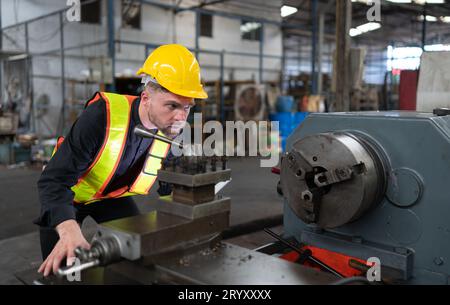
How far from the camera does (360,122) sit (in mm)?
1112

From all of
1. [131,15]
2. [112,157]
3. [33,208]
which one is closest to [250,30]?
[131,15]

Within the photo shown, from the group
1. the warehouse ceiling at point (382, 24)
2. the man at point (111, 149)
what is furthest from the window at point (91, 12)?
the man at point (111, 149)

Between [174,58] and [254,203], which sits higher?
[174,58]

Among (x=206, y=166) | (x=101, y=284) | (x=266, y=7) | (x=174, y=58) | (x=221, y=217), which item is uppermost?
(x=266, y=7)

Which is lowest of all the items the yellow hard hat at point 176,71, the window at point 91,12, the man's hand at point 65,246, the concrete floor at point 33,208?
the concrete floor at point 33,208

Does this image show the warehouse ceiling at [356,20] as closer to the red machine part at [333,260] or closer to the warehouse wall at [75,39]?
the warehouse wall at [75,39]

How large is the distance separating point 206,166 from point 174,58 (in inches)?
13.7

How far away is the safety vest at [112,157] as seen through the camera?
1213 mm

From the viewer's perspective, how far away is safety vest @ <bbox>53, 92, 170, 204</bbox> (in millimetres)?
1213

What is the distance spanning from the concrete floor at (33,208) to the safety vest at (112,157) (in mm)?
881

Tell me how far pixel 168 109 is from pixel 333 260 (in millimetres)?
613

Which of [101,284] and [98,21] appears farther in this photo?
[98,21]

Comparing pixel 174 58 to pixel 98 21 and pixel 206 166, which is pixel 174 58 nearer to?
pixel 206 166
